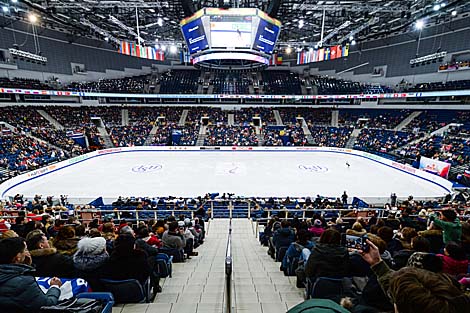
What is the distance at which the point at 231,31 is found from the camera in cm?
1453

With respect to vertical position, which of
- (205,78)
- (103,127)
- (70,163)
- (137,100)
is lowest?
(70,163)

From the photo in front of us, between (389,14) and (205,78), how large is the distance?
107ft

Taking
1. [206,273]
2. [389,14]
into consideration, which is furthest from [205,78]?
[206,273]

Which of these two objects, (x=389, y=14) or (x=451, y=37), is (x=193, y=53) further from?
(x=451, y=37)

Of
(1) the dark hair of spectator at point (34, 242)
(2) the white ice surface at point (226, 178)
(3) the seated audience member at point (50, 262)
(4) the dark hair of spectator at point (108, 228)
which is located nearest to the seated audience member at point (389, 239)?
(3) the seated audience member at point (50, 262)

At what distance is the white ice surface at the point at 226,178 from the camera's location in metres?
16.3

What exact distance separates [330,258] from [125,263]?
227 centimetres

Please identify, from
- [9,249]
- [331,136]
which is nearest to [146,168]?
[9,249]

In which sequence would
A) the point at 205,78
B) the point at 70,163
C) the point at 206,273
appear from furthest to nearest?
the point at 205,78, the point at 70,163, the point at 206,273

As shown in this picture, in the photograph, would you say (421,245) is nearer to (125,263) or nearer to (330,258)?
(330,258)

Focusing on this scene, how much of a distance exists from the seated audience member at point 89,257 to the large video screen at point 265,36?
48.0 ft

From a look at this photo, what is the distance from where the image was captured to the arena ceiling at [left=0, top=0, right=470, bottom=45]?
17.3 meters

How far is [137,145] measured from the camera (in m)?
32.8

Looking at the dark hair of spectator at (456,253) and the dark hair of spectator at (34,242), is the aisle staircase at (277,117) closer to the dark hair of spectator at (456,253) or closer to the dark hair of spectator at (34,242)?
the dark hair of spectator at (456,253)
